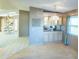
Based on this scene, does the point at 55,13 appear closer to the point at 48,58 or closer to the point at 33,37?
the point at 33,37

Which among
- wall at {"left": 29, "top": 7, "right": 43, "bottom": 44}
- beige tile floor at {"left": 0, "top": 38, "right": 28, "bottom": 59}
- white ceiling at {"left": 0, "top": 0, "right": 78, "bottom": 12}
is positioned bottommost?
beige tile floor at {"left": 0, "top": 38, "right": 28, "bottom": 59}

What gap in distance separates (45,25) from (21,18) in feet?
12.5

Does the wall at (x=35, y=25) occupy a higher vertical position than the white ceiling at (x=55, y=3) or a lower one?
lower

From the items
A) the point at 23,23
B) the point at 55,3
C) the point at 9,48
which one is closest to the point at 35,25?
the point at 9,48

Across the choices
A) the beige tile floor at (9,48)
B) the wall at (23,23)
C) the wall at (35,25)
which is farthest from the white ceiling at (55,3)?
the wall at (23,23)

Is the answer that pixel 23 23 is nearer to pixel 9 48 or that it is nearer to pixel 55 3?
pixel 9 48

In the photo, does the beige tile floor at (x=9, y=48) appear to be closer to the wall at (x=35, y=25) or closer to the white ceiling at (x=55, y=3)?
the wall at (x=35, y=25)

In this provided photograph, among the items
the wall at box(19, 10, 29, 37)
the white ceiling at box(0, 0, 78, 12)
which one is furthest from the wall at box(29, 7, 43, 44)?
the wall at box(19, 10, 29, 37)

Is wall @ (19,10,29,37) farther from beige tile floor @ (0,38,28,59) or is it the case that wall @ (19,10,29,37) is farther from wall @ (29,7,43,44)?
beige tile floor @ (0,38,28,59)

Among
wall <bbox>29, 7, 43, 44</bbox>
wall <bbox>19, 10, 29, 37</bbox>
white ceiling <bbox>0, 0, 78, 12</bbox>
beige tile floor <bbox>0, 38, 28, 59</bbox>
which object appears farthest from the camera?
wall <bbox>19, 10, 29, 37</bbox>

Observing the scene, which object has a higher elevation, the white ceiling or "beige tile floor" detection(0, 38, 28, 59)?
the white ceiling

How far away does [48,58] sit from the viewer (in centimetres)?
566

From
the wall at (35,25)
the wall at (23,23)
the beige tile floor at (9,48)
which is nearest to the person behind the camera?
the beige tile floor at (9,48)

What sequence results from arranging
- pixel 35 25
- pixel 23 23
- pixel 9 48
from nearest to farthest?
1. pixel 9 48
2. pixel 35 25
3. pixel 23 23
